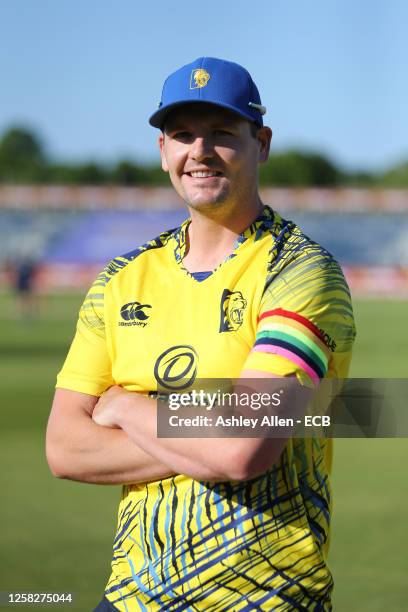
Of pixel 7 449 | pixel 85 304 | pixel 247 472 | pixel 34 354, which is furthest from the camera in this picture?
pixel 34 354

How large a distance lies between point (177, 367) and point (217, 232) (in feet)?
1.31

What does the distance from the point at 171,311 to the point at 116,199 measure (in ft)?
188

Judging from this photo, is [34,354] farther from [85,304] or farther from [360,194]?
[360,194]

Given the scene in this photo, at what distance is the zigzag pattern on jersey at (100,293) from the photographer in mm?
2854

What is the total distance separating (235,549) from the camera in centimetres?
251

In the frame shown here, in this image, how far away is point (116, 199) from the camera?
5953cm

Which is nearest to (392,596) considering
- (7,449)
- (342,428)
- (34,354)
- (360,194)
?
(342,428)

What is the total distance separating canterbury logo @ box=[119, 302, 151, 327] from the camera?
273 centimetres

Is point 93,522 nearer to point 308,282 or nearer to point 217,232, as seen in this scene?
point 217,232

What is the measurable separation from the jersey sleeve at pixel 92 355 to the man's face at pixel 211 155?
16.0 inches

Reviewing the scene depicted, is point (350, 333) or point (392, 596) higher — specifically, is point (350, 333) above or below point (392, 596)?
above

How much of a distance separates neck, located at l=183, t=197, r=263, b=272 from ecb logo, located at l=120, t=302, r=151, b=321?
0.56 ft

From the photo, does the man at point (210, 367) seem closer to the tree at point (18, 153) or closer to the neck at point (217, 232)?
the neck at point (217, 232)

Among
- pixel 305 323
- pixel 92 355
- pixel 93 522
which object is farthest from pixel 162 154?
pixel 93 522
